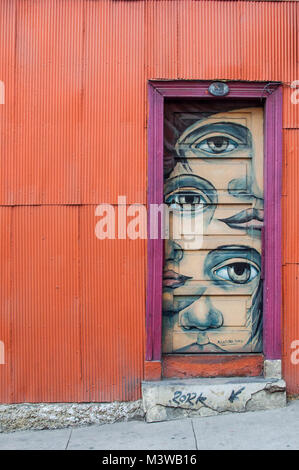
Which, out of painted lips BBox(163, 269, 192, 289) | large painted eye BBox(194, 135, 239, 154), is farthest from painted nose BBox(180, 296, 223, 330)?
large painted eye BBox(194, 135, 239, 154)

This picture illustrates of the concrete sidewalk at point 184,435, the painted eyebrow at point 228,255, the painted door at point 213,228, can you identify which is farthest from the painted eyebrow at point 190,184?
the concrete sidewalk at point 184,435

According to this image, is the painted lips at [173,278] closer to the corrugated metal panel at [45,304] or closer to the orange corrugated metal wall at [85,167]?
the orange corrugated metal wall at [85,167]

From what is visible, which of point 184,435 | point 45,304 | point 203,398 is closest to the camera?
point 184,435

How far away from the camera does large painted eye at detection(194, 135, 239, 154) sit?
474 centimetres

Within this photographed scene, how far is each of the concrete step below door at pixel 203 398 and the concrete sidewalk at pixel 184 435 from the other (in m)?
0.07

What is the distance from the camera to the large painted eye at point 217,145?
4.74 metres

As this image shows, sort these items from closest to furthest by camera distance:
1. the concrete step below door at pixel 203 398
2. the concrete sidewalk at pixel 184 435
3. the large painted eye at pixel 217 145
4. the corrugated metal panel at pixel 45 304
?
the concrete sidewalk at pixel 184 435 < the concrete step below door at pixel 203 398 < the corrugated metal panel at pixel 45 304 < the large painted eye at pixel 217 145

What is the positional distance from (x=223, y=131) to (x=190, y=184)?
0.62 meters

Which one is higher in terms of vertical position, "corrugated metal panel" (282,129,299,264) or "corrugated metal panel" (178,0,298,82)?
"corrugated metal panel" (178,0,298,82)

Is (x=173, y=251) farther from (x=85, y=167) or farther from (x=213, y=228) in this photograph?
(x=85, y=167)

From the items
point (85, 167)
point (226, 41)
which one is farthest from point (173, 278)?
point (226, 41)

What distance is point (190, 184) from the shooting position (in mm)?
4719

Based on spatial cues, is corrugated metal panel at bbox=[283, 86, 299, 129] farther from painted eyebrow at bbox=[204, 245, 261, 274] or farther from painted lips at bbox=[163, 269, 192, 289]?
painted lips at bbox=[163, 269, 192, 289]

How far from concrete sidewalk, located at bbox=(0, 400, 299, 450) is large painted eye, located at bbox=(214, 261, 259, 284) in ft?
4.07
